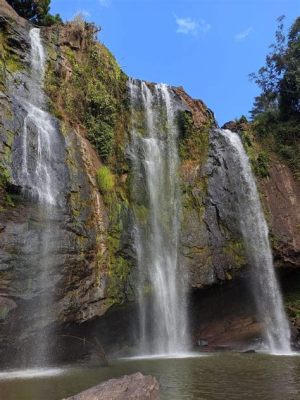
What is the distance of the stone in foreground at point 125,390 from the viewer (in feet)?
22.2

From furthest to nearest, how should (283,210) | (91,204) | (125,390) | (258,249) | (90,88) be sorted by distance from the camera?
(283,210), (258,249), (90,88), (91,204), (125,390)

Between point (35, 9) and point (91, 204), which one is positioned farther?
point (35, 9)

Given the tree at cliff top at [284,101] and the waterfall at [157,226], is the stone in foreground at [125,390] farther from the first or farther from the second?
the tree at cliff top at [284,101]

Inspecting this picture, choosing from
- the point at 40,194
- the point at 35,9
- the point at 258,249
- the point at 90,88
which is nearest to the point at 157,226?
the point at 258,249

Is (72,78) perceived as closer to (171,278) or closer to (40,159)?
(40,159)

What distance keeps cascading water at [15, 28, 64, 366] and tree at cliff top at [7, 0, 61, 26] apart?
10721mm

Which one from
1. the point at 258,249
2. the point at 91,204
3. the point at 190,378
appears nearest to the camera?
the point at 190,378

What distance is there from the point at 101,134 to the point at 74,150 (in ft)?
6.55

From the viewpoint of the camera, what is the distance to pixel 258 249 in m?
18.8

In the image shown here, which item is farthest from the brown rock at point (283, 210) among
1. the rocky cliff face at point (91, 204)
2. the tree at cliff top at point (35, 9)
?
the tree at cliff top at point (35, 9)

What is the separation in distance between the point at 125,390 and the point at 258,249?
12.8 metres

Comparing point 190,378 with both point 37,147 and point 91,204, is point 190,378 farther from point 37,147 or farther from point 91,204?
point 37,147

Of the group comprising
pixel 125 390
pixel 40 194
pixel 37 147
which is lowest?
pixel 125 390

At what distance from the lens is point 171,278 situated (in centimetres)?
1625
